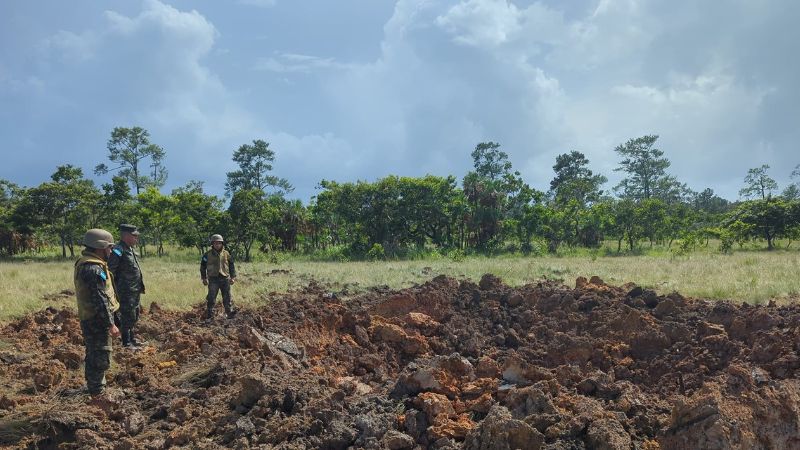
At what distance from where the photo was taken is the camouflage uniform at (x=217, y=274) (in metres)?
9.54

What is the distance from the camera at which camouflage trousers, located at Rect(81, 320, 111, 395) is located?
6023 mm

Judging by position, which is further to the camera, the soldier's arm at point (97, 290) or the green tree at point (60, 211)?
the green tree at point (60, 211)

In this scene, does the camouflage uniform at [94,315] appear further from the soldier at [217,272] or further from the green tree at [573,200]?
the green tree at [573,200]

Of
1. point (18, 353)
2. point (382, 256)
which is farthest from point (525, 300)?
point (382, 256)

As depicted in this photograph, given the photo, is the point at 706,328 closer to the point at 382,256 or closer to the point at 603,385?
the point at 603,385

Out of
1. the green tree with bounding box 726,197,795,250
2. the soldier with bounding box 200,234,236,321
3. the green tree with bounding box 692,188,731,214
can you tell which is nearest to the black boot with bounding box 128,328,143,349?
the soldier with bounding box 200,234,236,321

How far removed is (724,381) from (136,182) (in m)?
42.9

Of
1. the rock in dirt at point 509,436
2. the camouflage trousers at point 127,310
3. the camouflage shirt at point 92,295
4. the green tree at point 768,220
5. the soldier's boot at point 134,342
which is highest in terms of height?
the green tree at point 768,220

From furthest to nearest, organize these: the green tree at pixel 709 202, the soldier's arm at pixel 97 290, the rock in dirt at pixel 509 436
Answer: the green tree at pixel 709 202 → the soldier's arm at pixel 97 290 → the rock in dirt at pixel 509 436

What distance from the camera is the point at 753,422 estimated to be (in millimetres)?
4699

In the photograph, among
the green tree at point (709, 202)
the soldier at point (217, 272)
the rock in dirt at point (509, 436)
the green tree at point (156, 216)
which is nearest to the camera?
the rock in dirt at point (509, 436)

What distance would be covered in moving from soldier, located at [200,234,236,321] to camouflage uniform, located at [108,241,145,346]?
55.4 inches

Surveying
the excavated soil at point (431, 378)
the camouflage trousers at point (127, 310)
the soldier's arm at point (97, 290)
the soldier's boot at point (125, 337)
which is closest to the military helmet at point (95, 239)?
the soldier's arm at point (97, 290)

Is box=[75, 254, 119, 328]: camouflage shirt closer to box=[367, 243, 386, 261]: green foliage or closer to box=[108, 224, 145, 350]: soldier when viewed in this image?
box=[108, 224, 145, 350]: soldier
